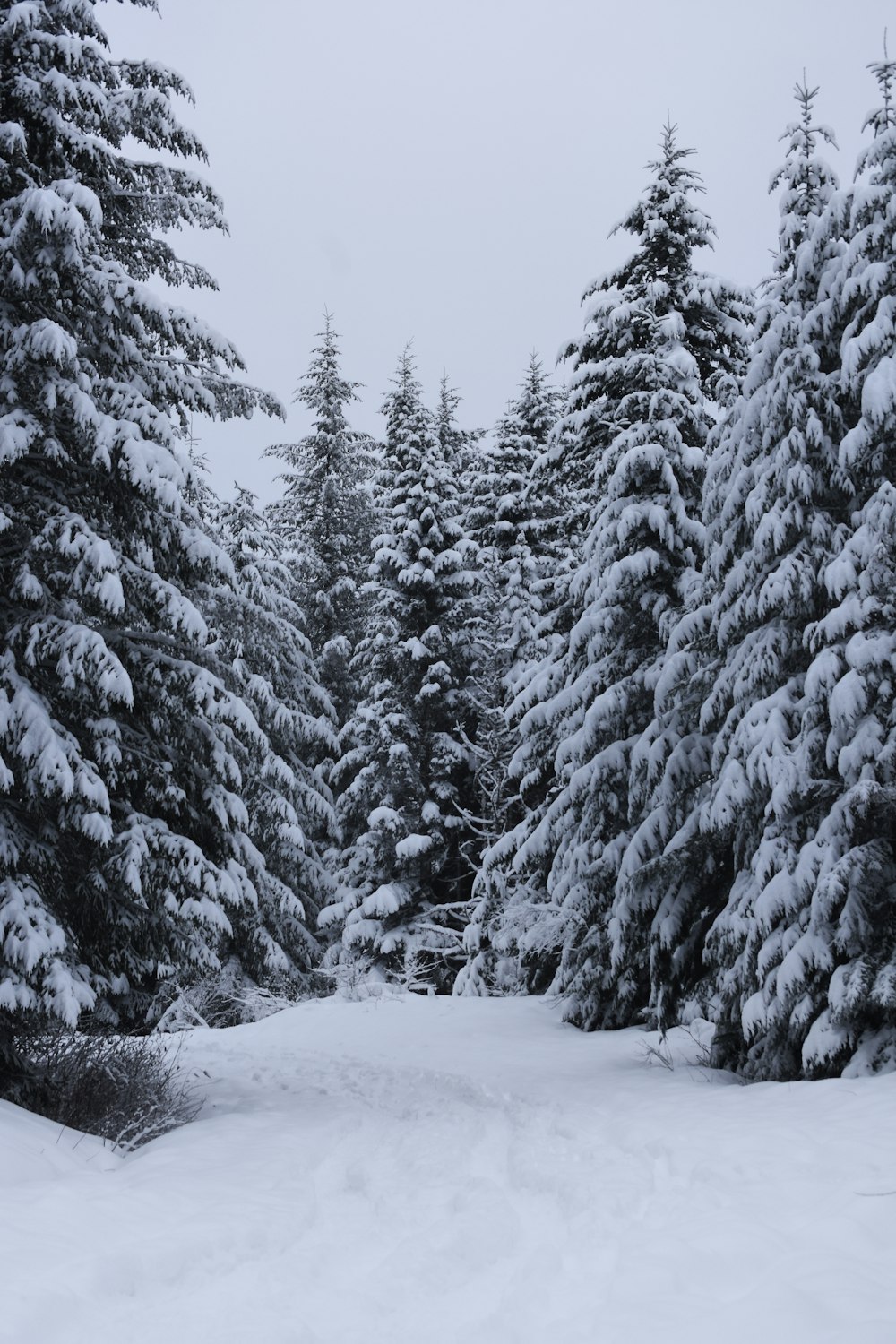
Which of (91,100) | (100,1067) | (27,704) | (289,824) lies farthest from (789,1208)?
(91,100)

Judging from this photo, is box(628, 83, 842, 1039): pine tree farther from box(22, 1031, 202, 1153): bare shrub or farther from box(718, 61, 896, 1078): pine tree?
box(22, 1031, 202, 1153): bare shrub

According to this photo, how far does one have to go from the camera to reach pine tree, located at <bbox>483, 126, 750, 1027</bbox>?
1219 cm

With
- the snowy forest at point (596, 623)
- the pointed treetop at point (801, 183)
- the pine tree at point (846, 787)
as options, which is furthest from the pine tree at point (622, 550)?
the pine tree at point (846, 787)

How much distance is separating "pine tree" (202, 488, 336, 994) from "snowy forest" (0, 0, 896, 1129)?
0.44m

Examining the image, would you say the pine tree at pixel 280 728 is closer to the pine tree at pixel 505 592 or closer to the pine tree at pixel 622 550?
the pine tree at pixel 505 592

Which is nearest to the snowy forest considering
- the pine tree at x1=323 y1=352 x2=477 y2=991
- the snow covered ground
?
the snow covered ground

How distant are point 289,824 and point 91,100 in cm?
737

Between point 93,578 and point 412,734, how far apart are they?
46.6 ft

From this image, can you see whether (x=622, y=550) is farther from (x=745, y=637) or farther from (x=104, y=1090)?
(x=104, y=1090)

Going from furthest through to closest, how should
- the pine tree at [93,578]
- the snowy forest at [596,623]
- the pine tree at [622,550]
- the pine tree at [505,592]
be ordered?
the pine tree at [505,592] < the pine tree at [622,550] < the snowy forest at [596,623] < the pine tree at [93,578]

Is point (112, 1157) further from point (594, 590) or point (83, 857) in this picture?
point (594, 590)

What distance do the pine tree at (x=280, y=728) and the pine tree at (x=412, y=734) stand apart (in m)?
0.99

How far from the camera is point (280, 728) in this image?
12.2 metres

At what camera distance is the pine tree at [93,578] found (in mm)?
7504
